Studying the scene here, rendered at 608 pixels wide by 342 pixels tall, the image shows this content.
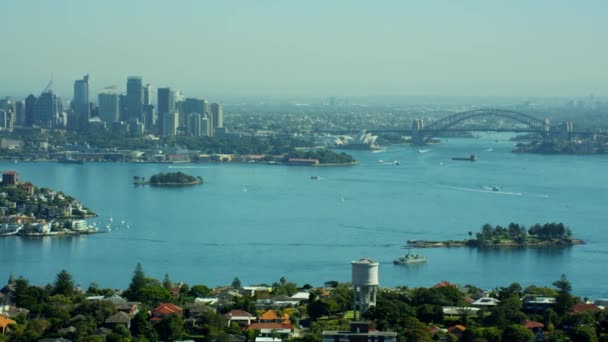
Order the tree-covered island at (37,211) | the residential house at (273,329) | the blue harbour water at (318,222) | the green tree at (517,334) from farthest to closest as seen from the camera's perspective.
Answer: the tree-covered island at (37,211) < the blue harbour water at (318,222) < the residential house at (273,329) < the green tree at (517,334)

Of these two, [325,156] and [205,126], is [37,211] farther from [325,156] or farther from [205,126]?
[205,126]

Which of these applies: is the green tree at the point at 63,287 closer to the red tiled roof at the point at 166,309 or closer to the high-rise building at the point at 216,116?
→ the red tiled roof at the point at 166,309

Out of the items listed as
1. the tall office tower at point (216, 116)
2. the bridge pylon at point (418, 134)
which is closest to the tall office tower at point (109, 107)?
the tall office tower at point (216, 116)

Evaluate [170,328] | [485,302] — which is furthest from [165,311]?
[485,302]

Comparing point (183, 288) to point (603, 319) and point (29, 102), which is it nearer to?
point (603, 319)

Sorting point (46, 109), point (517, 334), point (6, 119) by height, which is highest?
point (46, 109)

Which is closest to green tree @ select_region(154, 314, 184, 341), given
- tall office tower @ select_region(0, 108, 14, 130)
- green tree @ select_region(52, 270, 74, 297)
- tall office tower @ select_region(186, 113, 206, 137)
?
green tree @ select_region(52, 270, 74, 297)

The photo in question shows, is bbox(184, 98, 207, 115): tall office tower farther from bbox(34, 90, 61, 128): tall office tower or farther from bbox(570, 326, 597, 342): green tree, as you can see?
bbox(570, 326, 597, 342): green tree
